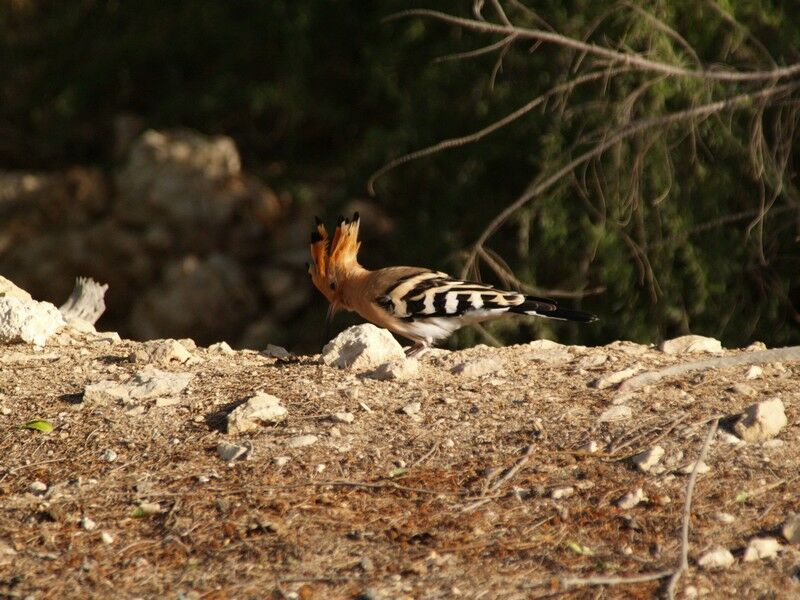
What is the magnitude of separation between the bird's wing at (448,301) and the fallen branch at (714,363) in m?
1.36

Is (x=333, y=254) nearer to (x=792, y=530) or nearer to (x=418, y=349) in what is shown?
(x=418, y=349)

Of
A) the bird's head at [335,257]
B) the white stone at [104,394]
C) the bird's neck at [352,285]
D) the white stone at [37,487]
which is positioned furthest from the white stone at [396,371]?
the bird's head at [335,257]

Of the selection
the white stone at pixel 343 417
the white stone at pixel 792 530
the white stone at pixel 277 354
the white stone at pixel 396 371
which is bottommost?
the white stone at pixel 792 530

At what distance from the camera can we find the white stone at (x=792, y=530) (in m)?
3.31

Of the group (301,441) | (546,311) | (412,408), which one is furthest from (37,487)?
(546,311)

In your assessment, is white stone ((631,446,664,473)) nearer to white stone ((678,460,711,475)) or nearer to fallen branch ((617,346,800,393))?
Answer: white stone ((678,460,711,475))

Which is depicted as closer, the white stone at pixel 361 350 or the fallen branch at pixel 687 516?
the fallen branch at pixel 687 516

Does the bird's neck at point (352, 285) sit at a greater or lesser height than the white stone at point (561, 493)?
lesser

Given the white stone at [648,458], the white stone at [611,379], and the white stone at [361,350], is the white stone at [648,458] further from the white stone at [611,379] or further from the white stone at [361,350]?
the white stone at [361,350]

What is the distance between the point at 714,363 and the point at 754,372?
151mm

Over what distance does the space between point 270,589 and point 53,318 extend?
2.35 m

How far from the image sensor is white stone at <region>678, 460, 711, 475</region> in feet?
12.1

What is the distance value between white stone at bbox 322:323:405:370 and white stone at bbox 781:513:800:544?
1.77m

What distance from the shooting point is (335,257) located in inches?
257
